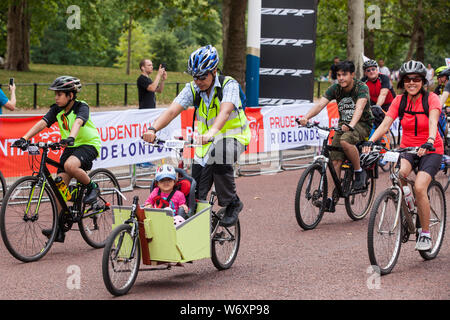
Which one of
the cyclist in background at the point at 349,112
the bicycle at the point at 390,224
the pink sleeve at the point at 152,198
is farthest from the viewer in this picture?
the cyclist in background at the point at 349,112

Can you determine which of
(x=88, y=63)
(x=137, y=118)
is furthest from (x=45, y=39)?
(x=137, y=118)

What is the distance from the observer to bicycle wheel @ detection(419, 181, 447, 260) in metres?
8.06

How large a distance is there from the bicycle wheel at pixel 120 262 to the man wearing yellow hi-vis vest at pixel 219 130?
95 centimetres

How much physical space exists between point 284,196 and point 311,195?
9.15 feet

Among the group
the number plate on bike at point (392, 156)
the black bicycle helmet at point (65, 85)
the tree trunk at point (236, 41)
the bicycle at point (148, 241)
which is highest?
the tree trunk at point (236, 41)

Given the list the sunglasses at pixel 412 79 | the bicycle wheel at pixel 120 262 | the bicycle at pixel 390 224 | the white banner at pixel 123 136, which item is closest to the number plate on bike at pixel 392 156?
the bicycle at pixel 390 224

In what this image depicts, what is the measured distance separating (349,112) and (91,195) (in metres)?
3.77

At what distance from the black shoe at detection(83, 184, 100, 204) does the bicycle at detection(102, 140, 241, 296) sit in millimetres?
1729

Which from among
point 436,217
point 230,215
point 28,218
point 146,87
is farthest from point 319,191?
point 146,87

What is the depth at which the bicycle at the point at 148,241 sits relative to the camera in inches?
249

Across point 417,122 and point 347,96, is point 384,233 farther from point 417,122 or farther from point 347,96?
point 347,96

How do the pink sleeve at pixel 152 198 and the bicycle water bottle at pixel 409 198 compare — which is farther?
the bicycle water bottle at pixel 409 198

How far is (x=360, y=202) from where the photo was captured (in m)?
10.7

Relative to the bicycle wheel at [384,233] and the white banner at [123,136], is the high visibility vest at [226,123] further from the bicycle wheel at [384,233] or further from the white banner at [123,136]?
the white banner at [123,136]
